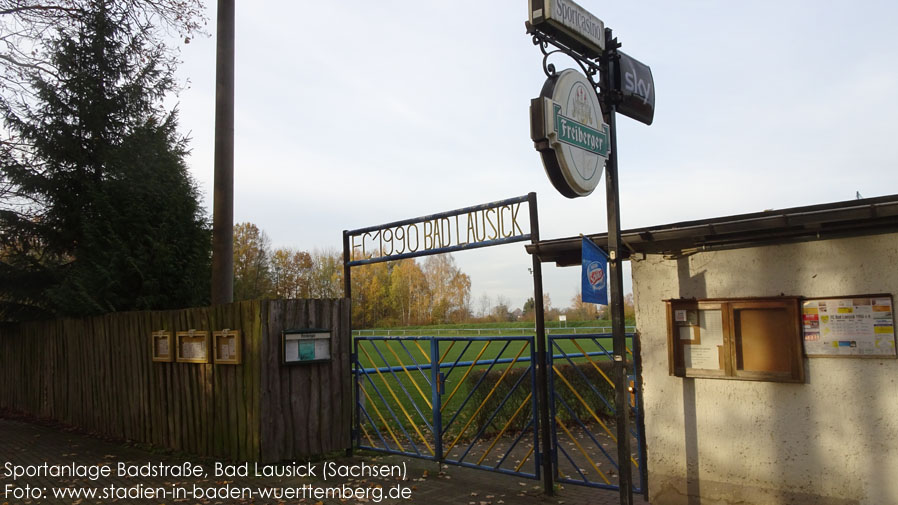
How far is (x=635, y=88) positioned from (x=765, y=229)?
66.8 inches

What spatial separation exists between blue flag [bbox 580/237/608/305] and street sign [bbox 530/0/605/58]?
1649 mm

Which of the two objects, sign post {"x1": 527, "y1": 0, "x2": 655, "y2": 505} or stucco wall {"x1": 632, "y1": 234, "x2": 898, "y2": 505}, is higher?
sign post {"x1": 527, "y1": 0, "x2": 655, "y2": 505}

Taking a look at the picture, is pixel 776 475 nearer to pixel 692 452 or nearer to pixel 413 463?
pixel 692 452

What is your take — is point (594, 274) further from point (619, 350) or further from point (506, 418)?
point (506, 418)

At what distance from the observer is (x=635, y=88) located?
5715 millimetres

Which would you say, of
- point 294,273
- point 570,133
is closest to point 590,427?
point 570,133

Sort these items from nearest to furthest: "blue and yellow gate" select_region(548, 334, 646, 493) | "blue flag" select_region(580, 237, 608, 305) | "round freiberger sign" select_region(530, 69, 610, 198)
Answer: "round freiberger sign" select_region(530, 69, 610, 198)
"blue flag" select_region(580, 237, 608, 305)
"blue and yellow gate" select_region(548, 334, 646, 493)

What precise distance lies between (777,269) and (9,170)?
1471 cm

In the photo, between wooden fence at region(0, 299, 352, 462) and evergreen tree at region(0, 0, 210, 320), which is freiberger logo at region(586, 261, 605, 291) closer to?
wooden fence at region(0, 299, 352, 462)

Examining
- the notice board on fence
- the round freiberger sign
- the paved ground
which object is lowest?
the paved ground

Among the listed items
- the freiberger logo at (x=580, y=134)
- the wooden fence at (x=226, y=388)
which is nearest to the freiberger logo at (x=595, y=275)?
the freiberger logo at (x=580, y=134)

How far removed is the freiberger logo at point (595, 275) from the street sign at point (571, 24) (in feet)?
6.02

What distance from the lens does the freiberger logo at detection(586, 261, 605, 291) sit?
5109 millimetres

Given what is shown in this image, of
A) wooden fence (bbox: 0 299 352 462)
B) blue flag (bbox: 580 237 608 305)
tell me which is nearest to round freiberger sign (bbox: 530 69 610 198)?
blue flag (bbox: 580 237 608 305)
